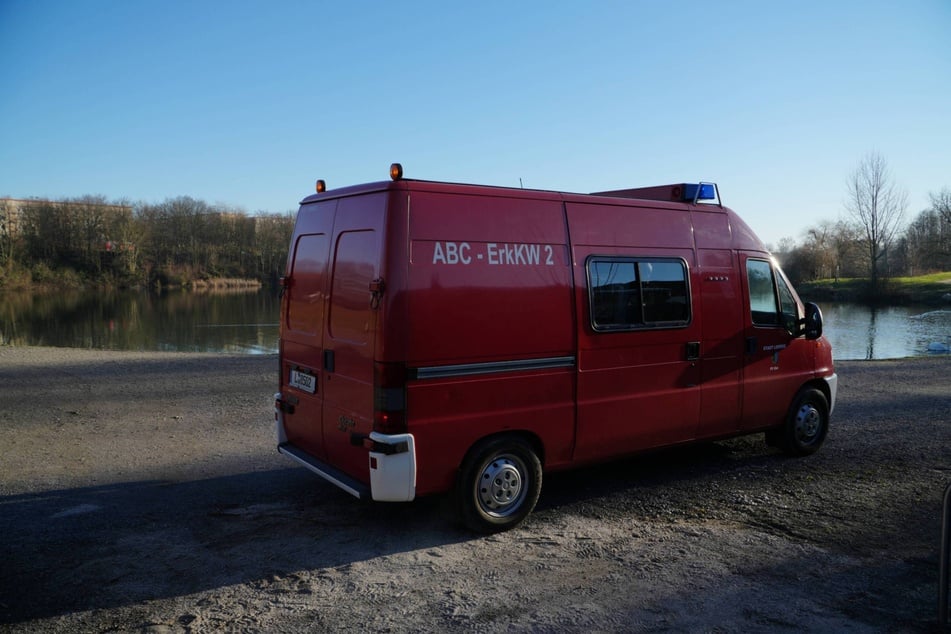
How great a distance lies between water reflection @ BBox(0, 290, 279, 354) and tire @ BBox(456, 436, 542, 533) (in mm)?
17780

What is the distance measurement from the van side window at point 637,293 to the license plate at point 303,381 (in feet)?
7.63

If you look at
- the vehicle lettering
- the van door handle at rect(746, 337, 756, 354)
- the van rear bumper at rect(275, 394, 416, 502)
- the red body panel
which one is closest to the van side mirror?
the red body panel

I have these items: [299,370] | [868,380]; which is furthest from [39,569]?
[868,380]

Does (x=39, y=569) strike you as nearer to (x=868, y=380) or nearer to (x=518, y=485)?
(x=518, y=485)

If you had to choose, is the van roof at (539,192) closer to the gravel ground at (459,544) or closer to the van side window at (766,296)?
the van side window at (766,296)

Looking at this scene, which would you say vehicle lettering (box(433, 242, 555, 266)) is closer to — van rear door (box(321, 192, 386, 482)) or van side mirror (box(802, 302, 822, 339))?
van rear door (box(321, 192, 386, 482))

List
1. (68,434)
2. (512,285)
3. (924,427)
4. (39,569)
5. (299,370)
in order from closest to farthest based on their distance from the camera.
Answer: (39,569) → (512,285) → (299,370) → (68,434) → (924,427)

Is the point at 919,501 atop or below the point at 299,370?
below

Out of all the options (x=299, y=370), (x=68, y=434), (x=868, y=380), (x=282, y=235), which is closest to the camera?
(x=299, y=370)

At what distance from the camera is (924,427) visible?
28.9 feet

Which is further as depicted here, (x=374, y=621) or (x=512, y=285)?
(x=512, y=285)

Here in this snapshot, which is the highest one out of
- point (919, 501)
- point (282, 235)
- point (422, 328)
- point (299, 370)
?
point (282, 235)

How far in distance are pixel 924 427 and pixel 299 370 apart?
8135 millimetres

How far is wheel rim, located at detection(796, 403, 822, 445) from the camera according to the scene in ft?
23.5
